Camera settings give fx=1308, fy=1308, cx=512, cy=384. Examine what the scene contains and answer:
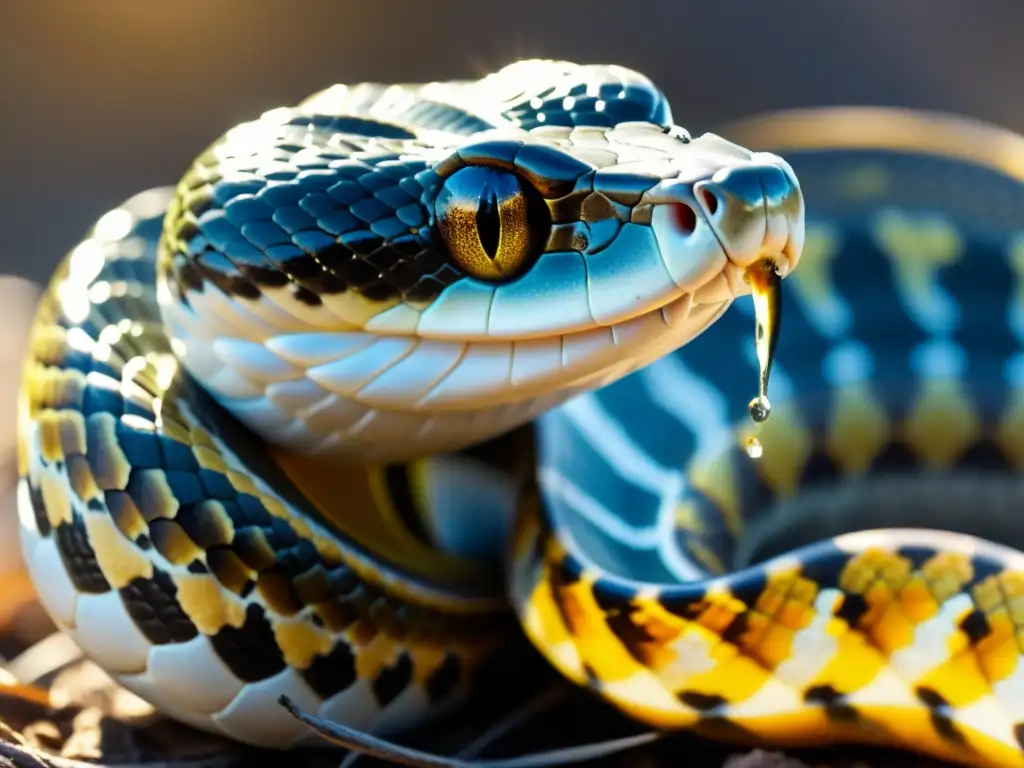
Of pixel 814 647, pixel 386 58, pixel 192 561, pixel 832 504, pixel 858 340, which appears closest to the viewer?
pixel 814 647

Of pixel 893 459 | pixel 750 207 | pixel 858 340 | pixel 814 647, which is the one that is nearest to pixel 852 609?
pixel 814 647

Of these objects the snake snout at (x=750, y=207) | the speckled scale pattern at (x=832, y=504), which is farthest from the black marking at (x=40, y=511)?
the snake snout at (x=750, y=207)

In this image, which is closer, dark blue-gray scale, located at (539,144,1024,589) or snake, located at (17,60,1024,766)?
snake, located at (17,60,1024,766)

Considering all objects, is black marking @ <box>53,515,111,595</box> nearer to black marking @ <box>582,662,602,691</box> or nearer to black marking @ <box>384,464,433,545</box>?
black marking @ <box>384,464,433,545</box>

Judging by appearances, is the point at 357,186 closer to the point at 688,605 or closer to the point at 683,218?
the point at 683,218

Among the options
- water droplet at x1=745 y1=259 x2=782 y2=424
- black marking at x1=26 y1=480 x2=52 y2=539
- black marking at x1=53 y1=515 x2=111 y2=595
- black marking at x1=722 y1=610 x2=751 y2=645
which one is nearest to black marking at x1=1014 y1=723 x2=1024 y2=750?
black marking at x1=722 y1=610 x2=751 y2=645
